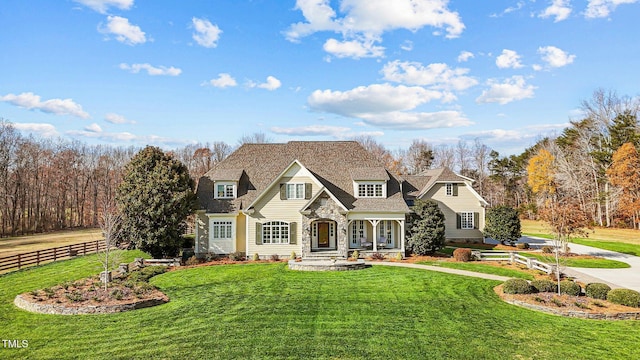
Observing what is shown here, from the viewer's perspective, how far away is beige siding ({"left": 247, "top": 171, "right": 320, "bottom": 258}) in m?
26.8

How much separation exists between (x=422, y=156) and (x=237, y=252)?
4689 cm

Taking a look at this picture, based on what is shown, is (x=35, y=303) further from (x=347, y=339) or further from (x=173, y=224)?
(x=347, y=339)

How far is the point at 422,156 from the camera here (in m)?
65.8

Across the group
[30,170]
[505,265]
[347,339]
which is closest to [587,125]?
[505,265]

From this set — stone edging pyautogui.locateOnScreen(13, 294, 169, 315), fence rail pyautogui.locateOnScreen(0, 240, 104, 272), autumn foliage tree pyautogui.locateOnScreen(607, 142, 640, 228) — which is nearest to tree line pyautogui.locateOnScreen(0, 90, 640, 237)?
autumn foliage tree pyautogui.locateOnScreen(607, 142, 640, 228)

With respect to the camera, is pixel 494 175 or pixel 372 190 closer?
pixel 372 190

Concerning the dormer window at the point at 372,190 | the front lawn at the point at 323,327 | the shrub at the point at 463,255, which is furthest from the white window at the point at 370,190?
the front lawn at the point at 323,327

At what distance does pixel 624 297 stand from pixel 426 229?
12.3 meters

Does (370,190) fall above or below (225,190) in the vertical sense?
below

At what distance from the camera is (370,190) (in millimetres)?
28438

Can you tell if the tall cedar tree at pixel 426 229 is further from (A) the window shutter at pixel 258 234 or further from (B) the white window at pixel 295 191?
Result: (A) the window shutter at pixel 258 234

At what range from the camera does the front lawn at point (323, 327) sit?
11641mm

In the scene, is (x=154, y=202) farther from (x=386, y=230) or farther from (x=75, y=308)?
(x=386, y=230)

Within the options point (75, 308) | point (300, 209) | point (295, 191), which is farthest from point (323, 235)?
point (75, 308)
